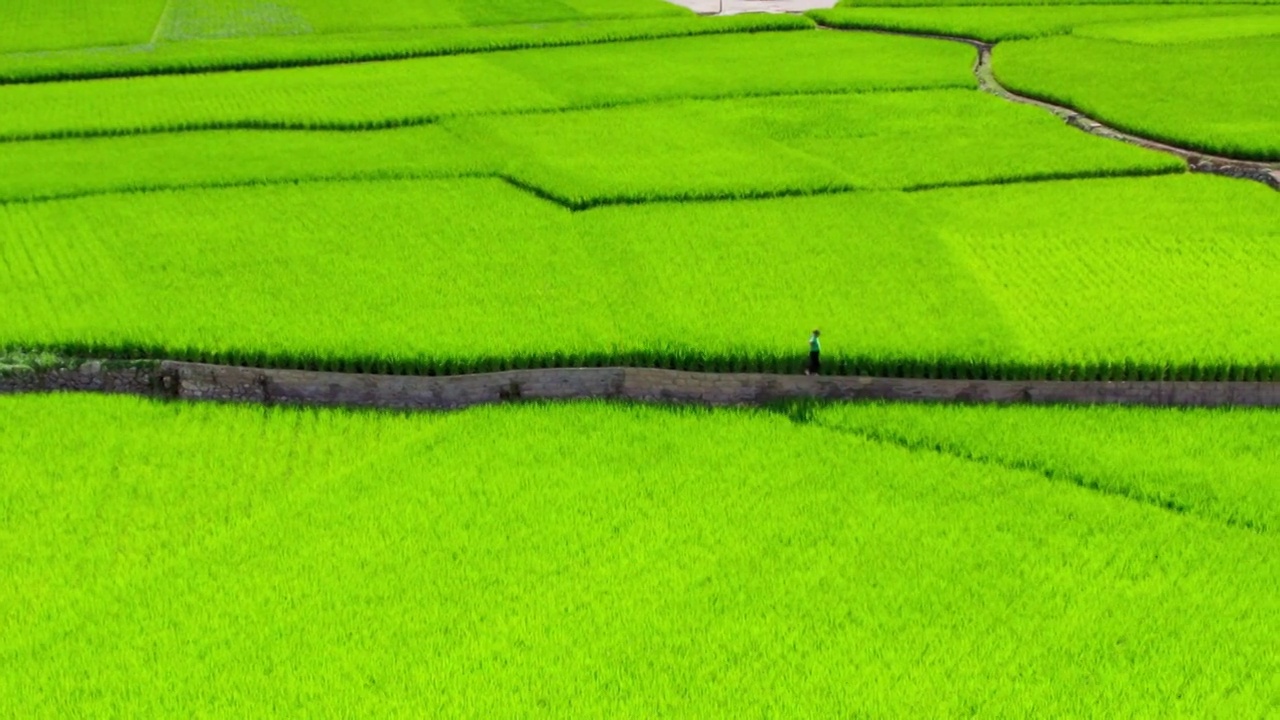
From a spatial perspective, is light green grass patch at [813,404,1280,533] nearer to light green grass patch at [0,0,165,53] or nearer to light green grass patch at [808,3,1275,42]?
light green grass patch at [808,3,1275,42]

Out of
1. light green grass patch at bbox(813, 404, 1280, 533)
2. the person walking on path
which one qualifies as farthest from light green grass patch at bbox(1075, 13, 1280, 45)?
the person walking on path

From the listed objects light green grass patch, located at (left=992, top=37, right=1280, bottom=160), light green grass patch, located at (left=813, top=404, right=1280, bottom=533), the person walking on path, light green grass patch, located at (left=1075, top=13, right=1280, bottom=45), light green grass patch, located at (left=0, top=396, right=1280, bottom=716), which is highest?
light green grass patch, located at (left=1075, top=13, right=1280, bottom=45)

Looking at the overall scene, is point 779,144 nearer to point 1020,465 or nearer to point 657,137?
point 657,137

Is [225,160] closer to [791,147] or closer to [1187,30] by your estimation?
[791,147]

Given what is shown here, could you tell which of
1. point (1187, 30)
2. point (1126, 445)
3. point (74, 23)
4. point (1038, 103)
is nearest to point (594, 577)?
point (1126, 445)

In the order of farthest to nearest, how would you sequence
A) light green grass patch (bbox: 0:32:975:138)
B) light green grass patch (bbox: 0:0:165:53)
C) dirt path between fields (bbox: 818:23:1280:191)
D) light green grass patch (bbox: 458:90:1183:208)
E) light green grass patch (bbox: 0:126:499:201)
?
light green grass patch (bbox: 0:0:165:53) → light green grass patch (bbox: 0:32:975:138) → light green grass patch (bbox: 0:126:499:201) → dirt path between fields (bbox: 818:23:1280:191) → light green grass patch (bbox: 458:90:1183:208)

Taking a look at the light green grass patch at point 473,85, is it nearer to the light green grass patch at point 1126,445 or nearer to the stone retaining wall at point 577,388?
the stone retaining wall at point 577,388

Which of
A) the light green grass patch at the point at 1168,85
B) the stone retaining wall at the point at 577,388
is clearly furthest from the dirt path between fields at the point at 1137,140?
the stone retaining wall at the point at 577,388

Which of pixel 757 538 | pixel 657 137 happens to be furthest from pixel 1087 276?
pixel 657 137
